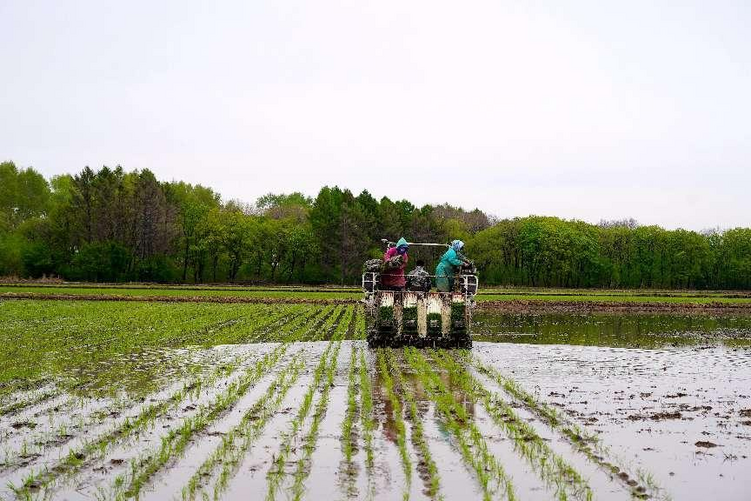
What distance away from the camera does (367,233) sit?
9694 cm

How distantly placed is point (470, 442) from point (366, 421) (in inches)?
72.5

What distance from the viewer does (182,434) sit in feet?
32.1

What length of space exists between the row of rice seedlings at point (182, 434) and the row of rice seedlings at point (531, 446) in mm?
4135

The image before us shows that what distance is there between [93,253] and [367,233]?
33.7 m

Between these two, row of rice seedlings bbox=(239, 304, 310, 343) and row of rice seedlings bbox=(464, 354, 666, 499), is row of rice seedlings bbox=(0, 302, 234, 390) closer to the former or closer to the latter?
row of rice seedlings bbox=(239, 304, 310, 343)

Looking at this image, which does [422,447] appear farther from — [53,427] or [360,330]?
[360,330]

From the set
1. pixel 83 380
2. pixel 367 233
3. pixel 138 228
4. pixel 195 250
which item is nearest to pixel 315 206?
pixel 367 233

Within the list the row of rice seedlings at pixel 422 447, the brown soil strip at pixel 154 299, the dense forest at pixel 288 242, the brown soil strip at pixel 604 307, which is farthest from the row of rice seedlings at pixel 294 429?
the dense forest at pixel 288 242

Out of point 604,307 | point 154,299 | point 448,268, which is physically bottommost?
point 604,307

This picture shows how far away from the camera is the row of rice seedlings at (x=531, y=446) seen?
7.77 metres

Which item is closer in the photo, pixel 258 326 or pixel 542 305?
pixel 258 326

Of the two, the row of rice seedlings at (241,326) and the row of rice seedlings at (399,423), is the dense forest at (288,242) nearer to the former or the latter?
the row of rice seedlings at (241,326)

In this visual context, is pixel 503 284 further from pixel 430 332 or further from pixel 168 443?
pixel 168 443

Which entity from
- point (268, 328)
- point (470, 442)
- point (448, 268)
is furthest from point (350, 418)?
point (268, 328)
